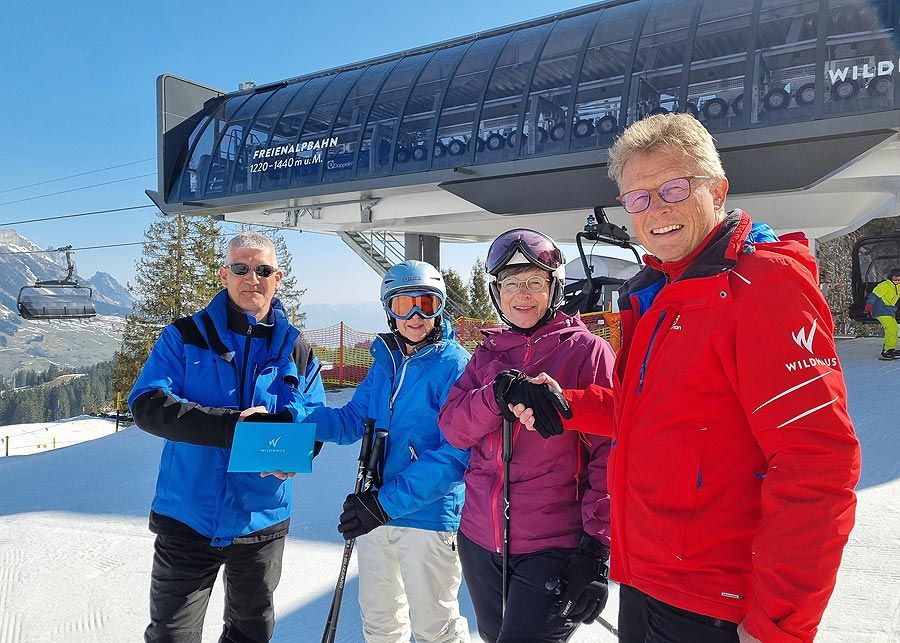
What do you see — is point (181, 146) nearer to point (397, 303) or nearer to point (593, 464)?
point (397, 303)

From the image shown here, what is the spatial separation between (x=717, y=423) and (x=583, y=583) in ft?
2.78

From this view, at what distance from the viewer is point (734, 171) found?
991 cm

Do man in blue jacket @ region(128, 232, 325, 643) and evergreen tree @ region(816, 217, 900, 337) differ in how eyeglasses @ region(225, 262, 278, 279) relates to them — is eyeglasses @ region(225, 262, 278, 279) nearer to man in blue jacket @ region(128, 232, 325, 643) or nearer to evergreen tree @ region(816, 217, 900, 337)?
man in blue jacket @ region(128, 232, 325, 643)

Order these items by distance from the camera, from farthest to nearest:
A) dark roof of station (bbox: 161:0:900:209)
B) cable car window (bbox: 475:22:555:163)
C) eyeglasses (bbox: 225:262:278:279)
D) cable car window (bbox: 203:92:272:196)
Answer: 1. cable car window (bbox: 203:92:272:196)
2. cable car window (bbox: 475:22:555:163)
3. dark roof of station (bbox: 161:0:900:209)
4. eyeglasses (bbox: 225:262:278:279)

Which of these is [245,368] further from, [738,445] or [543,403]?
[738,445]

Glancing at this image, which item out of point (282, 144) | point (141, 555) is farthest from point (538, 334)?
point (282, 144)

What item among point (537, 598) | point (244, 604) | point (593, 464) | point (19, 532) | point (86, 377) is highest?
point (593, 464)

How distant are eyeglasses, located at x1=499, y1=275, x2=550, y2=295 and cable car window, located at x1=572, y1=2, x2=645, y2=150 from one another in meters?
9.17

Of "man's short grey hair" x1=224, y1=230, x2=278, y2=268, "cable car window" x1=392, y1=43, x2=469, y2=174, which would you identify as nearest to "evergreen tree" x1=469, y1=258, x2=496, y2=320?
"cable car window" x1=392, y1=43, x2=469, y2=174

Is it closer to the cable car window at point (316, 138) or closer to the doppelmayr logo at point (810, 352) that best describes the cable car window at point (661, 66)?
the cable car window at point (316, 138)

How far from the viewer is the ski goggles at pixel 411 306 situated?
260 cm

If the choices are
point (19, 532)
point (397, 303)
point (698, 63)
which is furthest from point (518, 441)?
point (698, 63)

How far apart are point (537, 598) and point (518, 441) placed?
502 millimetres

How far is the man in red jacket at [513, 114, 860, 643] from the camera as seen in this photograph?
1176 millimetres
